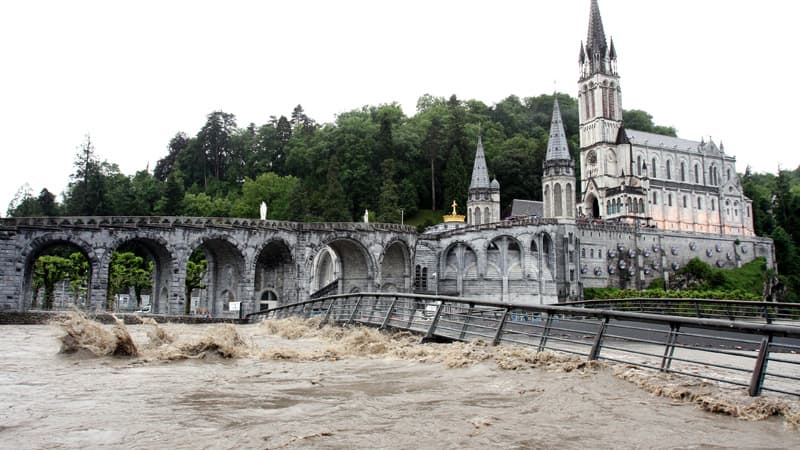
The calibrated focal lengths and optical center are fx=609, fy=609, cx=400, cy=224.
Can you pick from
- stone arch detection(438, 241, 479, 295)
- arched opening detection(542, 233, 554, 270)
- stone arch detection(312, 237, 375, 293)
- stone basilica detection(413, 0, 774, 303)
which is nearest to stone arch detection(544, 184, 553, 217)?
stone basilica detection(413, 0, 774, 303)

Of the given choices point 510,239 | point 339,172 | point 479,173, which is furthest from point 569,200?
point 339,172

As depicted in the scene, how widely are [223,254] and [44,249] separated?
1085cm

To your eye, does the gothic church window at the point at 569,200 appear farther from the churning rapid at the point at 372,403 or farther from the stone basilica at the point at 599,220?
the churning rapid at the point at 372,403

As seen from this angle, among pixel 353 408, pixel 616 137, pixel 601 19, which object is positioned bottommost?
pixel 353 408

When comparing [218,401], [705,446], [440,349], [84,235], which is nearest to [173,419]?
[218,401]

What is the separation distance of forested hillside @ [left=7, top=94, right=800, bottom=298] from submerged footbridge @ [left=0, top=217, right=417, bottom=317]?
1496cm

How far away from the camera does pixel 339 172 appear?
71125mm

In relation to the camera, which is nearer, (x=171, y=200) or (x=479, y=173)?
(x=479, y=173)

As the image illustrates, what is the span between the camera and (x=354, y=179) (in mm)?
71938

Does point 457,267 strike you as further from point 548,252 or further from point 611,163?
point 611,163

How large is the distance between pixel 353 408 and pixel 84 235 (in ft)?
112

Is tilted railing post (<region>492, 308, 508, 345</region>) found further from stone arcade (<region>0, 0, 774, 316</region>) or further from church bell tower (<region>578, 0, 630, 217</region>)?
church bell tower (<region>578, 0, 630, 217</region>)

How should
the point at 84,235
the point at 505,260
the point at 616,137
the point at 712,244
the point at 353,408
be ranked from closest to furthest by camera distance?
1. the point at 353,408
2. the point at 84,235
3. the point at 505,260
4. the point at 712,244
5. the point at 616,137

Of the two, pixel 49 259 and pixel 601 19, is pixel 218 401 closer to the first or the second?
pixel 49 259
